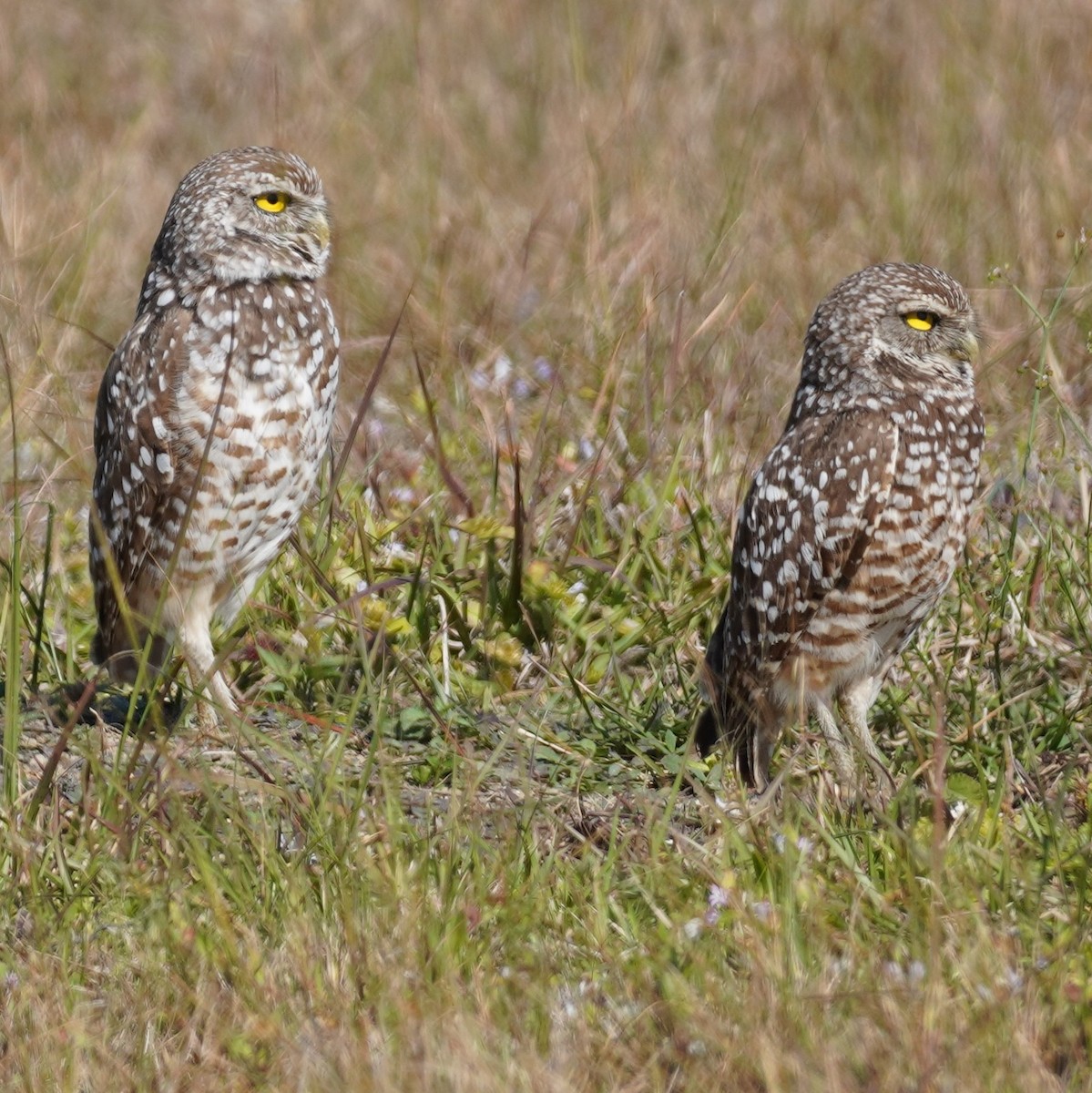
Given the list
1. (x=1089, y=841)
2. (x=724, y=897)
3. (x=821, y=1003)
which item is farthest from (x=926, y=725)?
(x=821, y=1003)

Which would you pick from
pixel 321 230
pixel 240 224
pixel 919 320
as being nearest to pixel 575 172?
pixel 321 230

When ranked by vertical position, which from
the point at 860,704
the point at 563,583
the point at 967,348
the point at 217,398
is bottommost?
the point at 860,704

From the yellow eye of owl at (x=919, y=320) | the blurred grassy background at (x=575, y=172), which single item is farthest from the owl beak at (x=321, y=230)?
the yellow eye of owl at (x=919, y=320)

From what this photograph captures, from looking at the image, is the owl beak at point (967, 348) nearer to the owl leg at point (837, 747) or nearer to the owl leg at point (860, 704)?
the owl leg at point (860, 704)

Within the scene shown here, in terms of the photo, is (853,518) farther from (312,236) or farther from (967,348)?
(312,236)

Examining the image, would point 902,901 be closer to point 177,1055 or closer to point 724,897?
point 724,897

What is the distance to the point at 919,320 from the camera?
4.27 metres

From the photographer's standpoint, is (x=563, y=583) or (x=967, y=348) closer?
(x=967, y=348)

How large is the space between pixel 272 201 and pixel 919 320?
1.74m

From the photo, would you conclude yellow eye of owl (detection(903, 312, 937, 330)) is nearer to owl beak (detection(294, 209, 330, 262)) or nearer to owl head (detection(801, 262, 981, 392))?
owl head (detection(801, 262, 981, 392))

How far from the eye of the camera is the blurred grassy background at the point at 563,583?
2.89 metres

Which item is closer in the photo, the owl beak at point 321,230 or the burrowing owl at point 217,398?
the burrowing owl at point 217,398

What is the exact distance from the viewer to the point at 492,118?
8.38 metres

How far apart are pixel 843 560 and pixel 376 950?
63.6 inches
